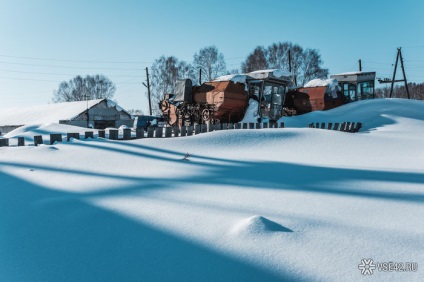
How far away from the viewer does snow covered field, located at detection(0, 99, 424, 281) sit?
206cm

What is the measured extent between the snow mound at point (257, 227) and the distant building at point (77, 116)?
33.7m

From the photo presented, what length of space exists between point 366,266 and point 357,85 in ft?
78.3

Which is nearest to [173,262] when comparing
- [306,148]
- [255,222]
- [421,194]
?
[255,222]

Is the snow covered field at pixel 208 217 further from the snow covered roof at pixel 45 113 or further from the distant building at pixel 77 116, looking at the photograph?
the snow covered roof at pixel 45 113

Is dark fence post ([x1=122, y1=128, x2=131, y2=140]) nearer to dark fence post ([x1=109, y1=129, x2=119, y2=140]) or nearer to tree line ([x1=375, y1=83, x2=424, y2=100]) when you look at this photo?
dark fence post ([x1=109, y1=129, x2=119, y2=140])

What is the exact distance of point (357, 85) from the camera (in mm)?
23312

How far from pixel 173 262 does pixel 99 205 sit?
1.42 metres

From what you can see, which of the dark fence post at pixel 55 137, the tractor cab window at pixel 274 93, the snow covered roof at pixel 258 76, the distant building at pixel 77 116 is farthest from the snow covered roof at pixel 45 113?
the dark fence post at pixel 55 137

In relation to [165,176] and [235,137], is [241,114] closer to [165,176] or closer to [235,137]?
[235,137]

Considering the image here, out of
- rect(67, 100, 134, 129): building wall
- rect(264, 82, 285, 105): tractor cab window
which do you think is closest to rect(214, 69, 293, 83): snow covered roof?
rect(264, 82, 285, 105): tractor cab window

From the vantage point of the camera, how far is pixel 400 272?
189cm

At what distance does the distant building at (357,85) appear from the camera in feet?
76.0

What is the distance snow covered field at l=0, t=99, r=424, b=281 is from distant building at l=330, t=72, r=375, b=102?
19.2 metres

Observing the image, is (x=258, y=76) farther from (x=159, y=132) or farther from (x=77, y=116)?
(x=77, y=116)
